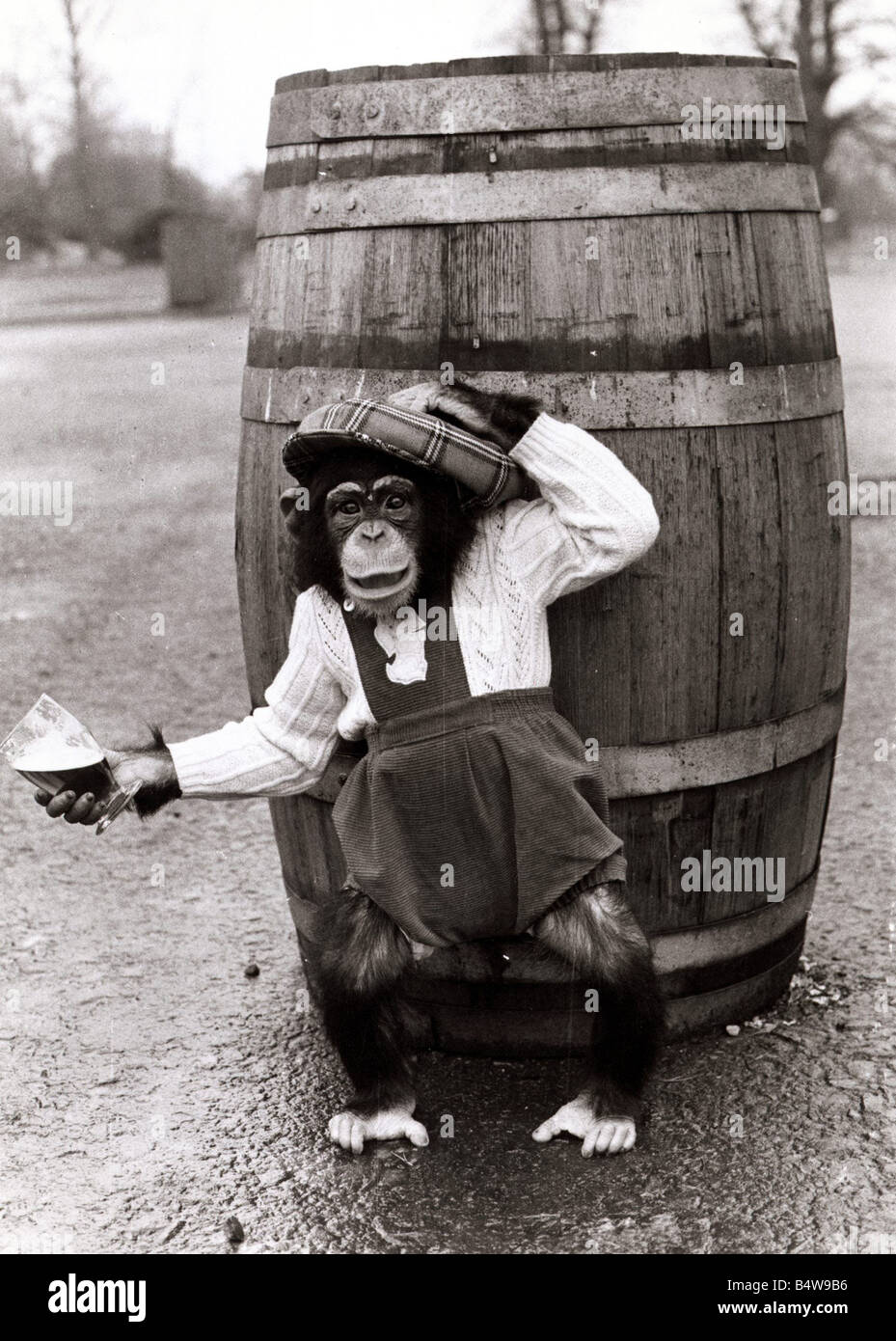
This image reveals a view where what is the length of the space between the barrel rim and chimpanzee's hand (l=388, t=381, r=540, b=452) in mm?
607

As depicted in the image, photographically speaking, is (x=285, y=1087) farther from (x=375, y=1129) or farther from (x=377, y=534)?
(x=377, y=534)

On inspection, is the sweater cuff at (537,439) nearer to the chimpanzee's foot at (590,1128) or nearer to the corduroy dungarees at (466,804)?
the corduroy dungarees at (466,804)

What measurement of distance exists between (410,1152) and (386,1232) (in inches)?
10.7

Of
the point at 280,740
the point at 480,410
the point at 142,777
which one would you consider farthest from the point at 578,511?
the point at 142,777

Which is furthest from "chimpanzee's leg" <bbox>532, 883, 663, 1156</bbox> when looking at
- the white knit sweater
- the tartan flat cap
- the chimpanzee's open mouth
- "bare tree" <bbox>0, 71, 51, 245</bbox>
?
"bare tree" <bbox>0, 71, 51, 245</bbox>

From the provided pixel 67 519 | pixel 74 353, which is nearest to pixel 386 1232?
pixel 67 519

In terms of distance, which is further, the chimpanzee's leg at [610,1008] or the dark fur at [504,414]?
the chimpanzee's leg at [610,1008]

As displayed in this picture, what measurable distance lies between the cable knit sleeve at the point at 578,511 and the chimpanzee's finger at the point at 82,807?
0.92 m

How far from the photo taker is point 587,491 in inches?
114

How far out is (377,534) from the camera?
285 centimetres

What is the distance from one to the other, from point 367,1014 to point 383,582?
873 mm

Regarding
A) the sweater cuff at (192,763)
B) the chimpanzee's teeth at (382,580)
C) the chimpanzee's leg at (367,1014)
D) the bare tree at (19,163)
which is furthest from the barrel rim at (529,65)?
the bare tree at (19,163)

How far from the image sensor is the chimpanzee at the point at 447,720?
2.90 metres
